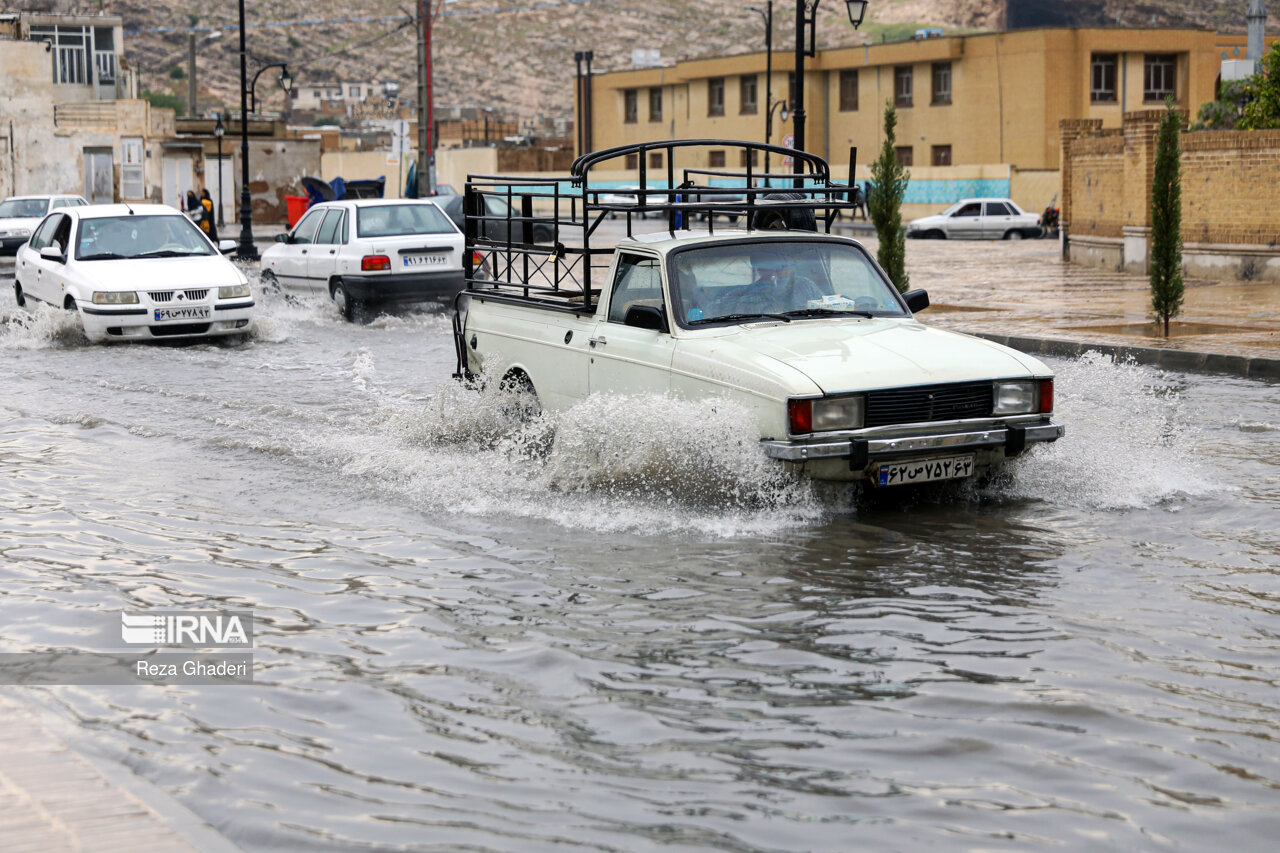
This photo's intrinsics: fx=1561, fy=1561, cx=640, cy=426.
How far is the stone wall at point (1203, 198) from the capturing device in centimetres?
2609

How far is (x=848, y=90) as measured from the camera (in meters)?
68.1

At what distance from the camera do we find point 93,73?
70.1 metres

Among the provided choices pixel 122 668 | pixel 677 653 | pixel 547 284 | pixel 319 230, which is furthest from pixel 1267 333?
pixel 122 668

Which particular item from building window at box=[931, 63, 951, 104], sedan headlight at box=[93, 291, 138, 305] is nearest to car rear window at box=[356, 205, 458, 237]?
sedan headlight at box=[93, 291, 138, 305]

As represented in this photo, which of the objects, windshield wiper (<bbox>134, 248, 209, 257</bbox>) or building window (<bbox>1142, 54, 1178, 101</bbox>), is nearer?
windshield wiper (<bbox>134, 248, 209, 257</bbox>)

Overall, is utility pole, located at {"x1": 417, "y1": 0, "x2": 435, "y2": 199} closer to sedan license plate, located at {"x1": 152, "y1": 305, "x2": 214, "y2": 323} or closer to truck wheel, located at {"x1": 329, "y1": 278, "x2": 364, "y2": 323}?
truck wheel, located at {"x1": 329, "y1": 278, "x2": 364, "y2": 323}

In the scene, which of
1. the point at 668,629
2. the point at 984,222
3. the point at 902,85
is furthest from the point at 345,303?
the point at 902,85

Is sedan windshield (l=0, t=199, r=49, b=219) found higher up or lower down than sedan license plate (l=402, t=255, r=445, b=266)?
higher up

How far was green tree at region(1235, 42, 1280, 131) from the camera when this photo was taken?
1093 inches

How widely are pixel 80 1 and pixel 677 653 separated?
123779 mm

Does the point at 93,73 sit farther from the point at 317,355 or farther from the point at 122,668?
the point at 122,668

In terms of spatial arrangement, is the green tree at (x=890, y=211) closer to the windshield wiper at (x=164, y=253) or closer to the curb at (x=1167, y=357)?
the curb at (x=1167, y=357)

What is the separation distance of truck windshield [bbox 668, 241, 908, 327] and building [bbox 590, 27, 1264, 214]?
48977 mm

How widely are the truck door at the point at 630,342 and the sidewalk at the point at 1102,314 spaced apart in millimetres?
8104
